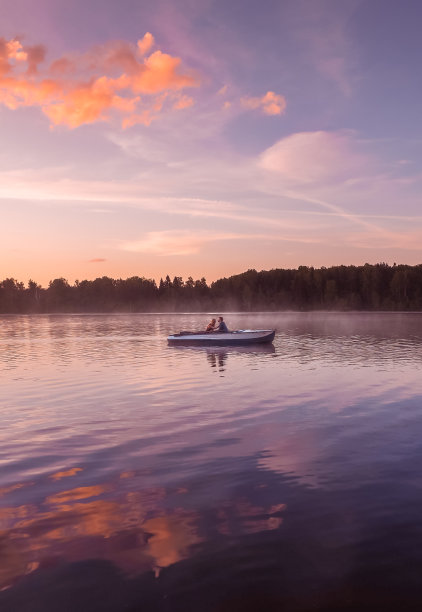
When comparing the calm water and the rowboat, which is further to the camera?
the rowboat

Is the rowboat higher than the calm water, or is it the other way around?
the rowboat

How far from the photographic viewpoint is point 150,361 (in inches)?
1672

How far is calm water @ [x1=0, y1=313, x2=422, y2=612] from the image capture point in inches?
301

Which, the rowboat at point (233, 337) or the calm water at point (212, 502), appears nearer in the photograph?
the calm water at point (212, 502)

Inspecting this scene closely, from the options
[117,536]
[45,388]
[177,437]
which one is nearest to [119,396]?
[45,388]

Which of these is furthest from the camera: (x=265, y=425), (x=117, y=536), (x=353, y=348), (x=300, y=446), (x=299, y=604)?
(x=353, y=348)

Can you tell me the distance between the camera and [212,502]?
35.8 feet

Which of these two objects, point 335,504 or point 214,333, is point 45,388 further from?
point 214,333

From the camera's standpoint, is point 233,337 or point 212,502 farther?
point 233,337

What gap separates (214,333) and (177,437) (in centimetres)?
3681

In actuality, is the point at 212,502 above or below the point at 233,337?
below

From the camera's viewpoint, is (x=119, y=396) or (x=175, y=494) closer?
(x=175, y=494)

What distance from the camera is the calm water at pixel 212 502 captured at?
7.64 meters

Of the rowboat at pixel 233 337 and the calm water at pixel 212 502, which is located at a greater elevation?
the rowboat at pixel 233 337
